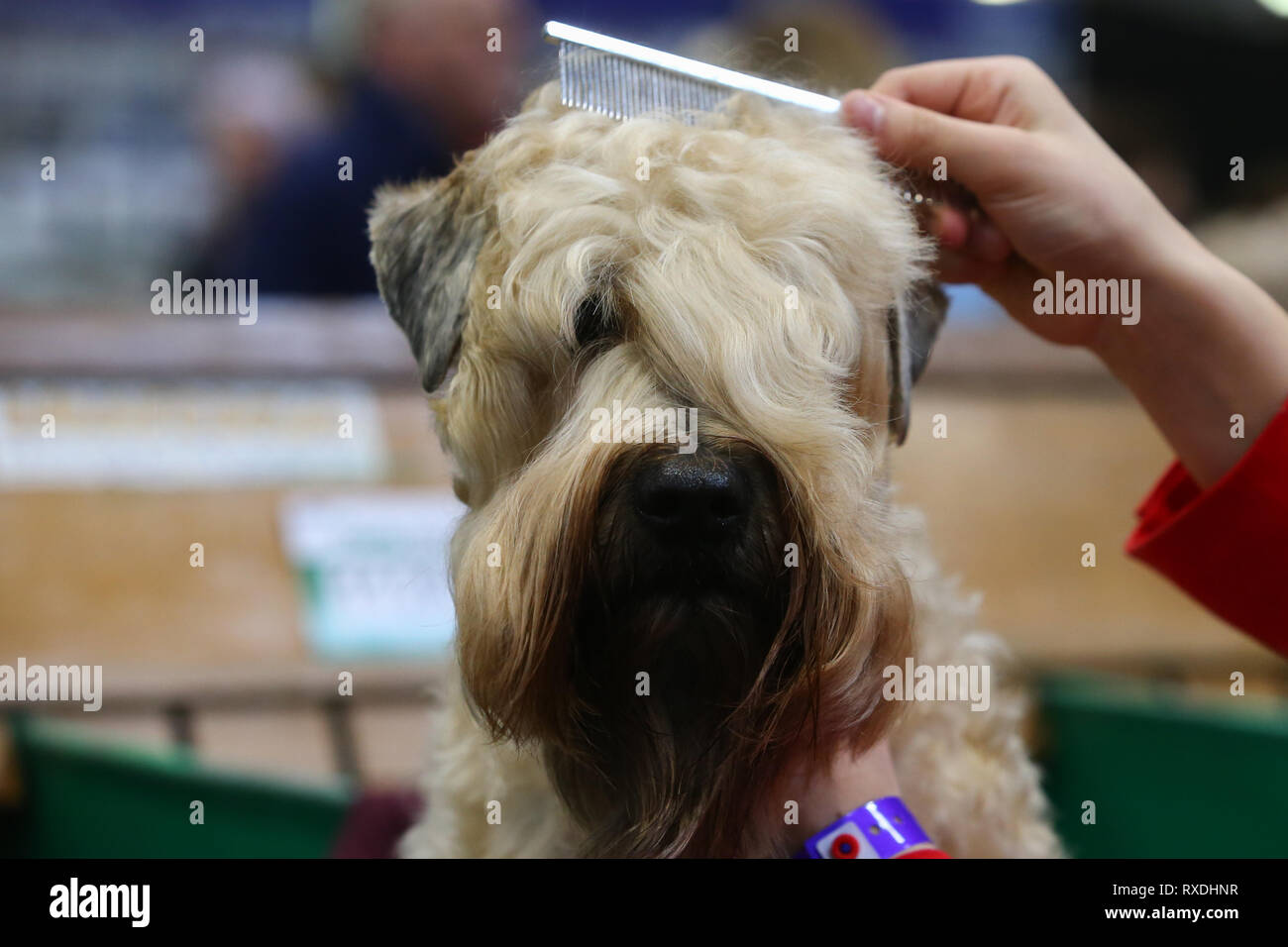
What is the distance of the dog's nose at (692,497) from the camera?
3.79ft

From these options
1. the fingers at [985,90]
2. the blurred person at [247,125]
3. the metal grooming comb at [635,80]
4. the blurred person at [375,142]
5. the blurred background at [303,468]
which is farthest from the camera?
the blurred person at [247,125]

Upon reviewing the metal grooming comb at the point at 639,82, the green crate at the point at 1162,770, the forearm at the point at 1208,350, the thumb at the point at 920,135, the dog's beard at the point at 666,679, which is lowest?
the green crate at the point at 1162,770

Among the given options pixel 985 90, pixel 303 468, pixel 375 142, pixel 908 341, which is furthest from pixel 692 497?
pixel 375 142

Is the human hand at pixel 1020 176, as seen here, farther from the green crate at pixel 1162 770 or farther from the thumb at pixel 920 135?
the green crate at pixel 1162 770

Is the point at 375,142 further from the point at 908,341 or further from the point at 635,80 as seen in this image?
the point at 908,341

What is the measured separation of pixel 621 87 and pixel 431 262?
0.32 m

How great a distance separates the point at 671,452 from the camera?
3.88 feet

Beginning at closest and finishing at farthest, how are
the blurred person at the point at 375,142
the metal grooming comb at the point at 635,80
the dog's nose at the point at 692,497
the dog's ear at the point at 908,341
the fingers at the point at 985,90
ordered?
1. the dog's nose at the point at 692,497
2. the metal grooming comb at the point at 635,80
3. the dog's ear at the point at 908,341
4. the fingers at the point at 985,90
5. the blurred person at the point at 375,142

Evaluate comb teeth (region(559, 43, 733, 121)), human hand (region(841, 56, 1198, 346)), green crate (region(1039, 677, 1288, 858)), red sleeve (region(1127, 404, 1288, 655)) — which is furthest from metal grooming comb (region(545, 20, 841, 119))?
green crate (region(1039, 677, 1288, 858))

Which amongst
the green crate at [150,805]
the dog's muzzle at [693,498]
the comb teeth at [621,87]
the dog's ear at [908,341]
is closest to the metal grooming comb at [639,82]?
the comb teeth at [621,87]

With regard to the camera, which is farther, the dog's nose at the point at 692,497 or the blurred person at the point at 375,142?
the blurred person at the point at 375,142

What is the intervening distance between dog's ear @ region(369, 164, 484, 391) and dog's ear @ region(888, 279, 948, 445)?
53 centimetres

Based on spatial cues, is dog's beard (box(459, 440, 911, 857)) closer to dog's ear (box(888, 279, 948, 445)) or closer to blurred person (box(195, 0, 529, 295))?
dog's ear (box(888, 279, 948, 445))

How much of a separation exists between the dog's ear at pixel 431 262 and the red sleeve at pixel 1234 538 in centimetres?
102
